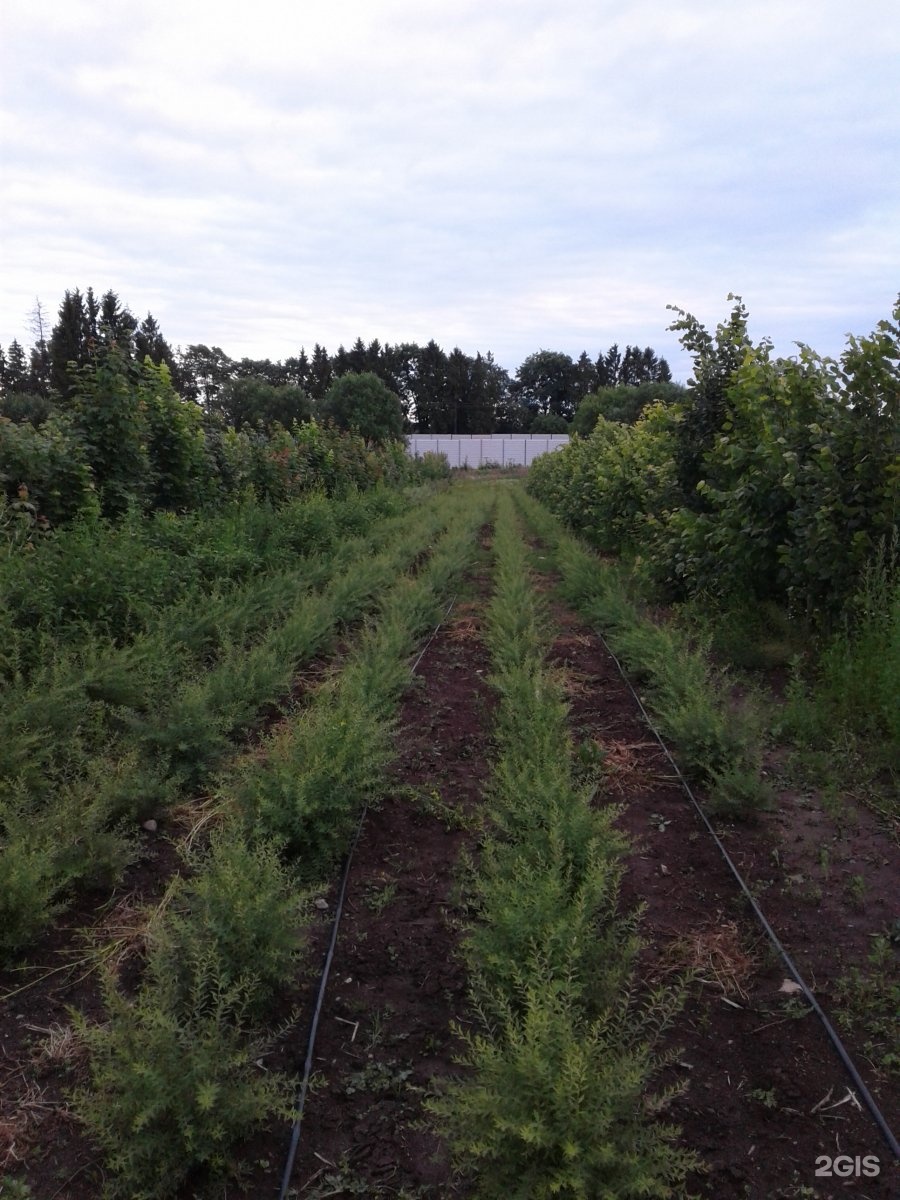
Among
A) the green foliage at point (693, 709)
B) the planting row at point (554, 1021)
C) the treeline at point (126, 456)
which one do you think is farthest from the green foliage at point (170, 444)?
the planting row at point (554, 1021)

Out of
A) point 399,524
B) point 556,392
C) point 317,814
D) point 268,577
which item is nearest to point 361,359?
point 556,392

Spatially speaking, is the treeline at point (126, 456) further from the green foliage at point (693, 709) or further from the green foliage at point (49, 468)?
the green foliage at point (693, 709)

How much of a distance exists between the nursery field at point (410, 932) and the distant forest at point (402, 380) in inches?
1476

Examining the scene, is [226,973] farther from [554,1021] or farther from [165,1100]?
[554,1021]

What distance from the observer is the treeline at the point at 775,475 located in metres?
6.14

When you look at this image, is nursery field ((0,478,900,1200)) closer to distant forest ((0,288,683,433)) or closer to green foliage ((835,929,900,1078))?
green foliage ((835,929,900,1078))

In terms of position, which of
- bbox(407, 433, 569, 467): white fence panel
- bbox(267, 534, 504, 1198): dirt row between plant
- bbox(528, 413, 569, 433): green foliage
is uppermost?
bbox(528, 413, 569, 433): green foliage

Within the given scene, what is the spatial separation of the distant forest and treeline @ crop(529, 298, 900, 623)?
117 feet

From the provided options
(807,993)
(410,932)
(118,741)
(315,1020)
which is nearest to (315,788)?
(410,932)

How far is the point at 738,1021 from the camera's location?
305 centimetres

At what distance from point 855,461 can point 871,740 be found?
90.9 inches

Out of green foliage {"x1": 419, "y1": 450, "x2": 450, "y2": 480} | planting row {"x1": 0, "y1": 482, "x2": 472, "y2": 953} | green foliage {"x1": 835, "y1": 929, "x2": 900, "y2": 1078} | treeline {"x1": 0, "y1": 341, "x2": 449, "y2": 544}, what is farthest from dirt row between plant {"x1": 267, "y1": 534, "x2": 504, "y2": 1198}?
green foliage {"x1": 419, "y1": 450, "x2": 450, "y2": 480}

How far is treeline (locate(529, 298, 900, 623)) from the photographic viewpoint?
6.14 m

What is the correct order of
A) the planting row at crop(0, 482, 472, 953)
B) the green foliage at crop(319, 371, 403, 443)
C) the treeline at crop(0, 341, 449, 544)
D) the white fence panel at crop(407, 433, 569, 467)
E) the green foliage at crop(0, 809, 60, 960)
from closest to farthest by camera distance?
the green foliage at crop(0, 809, 60, 960) < the planting row at crop(0, 482, 472, 953) < the treeline at crop(0, 341, 449, 544) < the green foliage at crop(319, 371, 403, 443) < the white fence panel at crop(407, 433, 569, 467)
